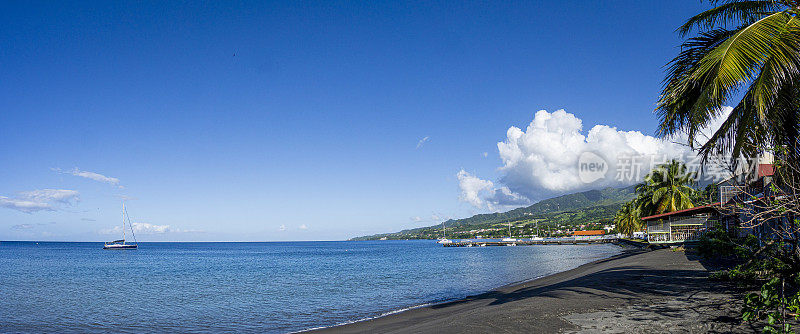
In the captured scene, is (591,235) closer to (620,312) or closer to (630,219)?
(630,219)

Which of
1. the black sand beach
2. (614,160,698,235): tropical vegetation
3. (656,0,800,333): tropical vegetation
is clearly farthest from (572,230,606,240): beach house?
(656,0,800,333): tropical vegetation

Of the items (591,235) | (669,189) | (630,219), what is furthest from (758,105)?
(591,235)

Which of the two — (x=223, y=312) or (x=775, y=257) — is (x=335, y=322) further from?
(x=775, y=257)

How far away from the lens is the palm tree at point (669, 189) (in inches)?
1790

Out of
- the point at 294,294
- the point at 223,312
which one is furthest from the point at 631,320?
the point at 294,294

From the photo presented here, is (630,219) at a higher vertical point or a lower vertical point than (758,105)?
lower

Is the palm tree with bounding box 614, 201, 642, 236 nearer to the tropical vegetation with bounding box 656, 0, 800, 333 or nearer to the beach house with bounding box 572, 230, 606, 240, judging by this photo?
the beach house with bounding box 572, 230, 606, 240

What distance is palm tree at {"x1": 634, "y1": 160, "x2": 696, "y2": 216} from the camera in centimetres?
→ 4547

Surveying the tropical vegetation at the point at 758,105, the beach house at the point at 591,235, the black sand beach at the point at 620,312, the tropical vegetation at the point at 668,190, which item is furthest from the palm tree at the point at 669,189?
the beach house at the point at 591,235

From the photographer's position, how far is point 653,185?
1917 inches

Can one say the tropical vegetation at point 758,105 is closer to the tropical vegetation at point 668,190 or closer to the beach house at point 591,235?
the tropical vegetation at point 668,190

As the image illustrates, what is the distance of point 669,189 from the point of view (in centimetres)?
4688

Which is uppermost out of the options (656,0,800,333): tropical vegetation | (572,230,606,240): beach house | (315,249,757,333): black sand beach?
(656,0,800,333): tropical vegetation

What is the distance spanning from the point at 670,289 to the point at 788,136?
5.80 meters
